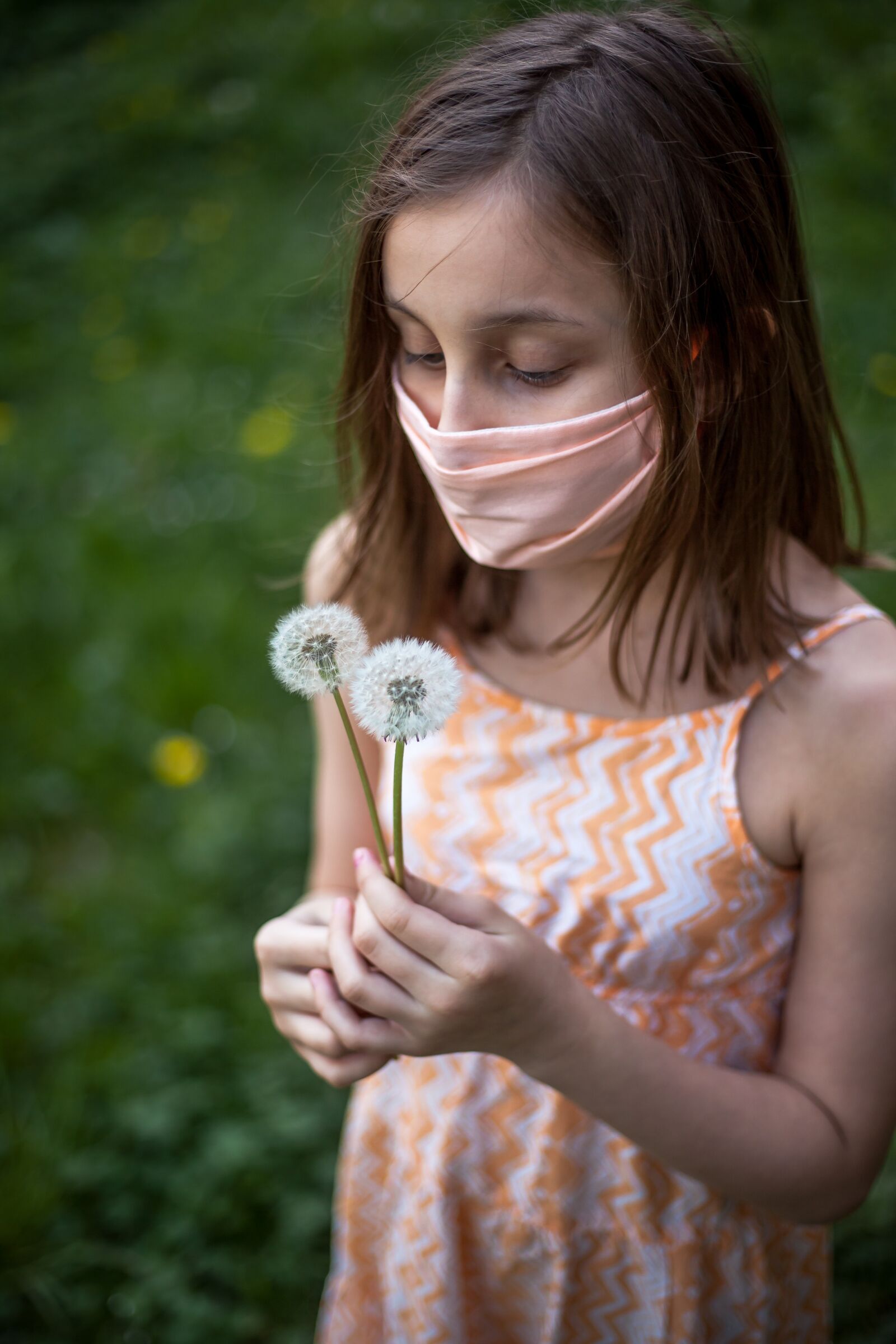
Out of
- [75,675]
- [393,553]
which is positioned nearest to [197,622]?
[75,675]

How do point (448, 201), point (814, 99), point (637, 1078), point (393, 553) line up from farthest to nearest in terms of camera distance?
point (814, 99), point (393, 553), point (637, 1078), point (448, 201)

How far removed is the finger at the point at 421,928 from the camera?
3.43ft

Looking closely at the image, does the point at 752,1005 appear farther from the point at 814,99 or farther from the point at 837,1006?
the point at 814,99

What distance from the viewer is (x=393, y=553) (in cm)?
147

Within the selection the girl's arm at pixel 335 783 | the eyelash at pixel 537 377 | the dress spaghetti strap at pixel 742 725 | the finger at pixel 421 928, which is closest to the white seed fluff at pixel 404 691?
the finger at pixel 421 928

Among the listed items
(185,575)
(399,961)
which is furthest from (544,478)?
(185,575)

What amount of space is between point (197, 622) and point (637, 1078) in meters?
2.41

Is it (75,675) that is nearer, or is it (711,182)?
(711,182)

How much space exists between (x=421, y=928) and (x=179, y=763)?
6.36ft

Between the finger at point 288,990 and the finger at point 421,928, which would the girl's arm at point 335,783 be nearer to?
the finger at point 288,990

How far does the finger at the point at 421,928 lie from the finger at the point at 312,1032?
210mm

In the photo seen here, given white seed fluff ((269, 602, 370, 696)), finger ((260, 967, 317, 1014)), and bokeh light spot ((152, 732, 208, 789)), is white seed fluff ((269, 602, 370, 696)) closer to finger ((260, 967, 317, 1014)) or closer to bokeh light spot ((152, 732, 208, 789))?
finger ((260, 967, 317, 1014))

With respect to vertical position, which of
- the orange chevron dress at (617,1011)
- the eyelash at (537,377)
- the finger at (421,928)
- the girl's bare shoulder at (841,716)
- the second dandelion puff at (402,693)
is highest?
the eyelash at (537,377)

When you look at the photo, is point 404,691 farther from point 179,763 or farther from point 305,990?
point 179,763
